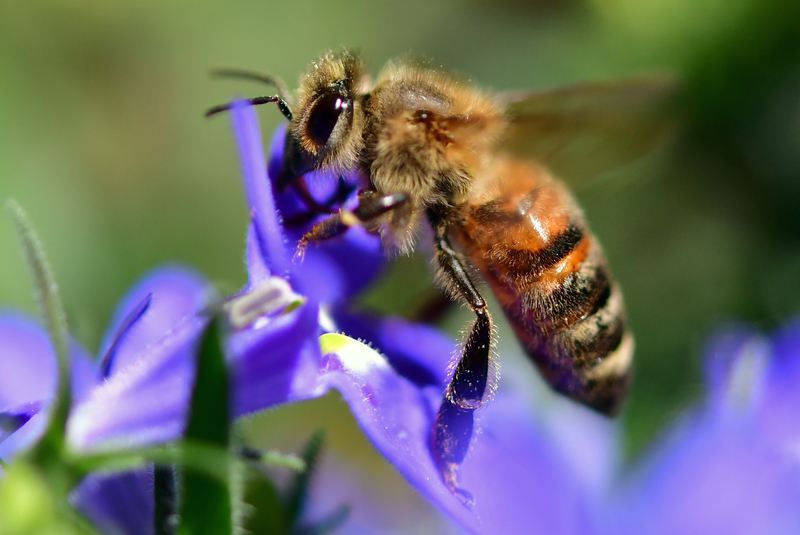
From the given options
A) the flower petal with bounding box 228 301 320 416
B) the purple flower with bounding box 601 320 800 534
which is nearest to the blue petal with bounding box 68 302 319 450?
the flower petal with bounding box 228 301 320 416

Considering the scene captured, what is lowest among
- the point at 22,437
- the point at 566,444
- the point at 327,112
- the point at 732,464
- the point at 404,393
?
the point at 566,444

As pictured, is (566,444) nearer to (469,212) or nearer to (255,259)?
(469,212)

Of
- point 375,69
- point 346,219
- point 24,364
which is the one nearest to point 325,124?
point 346,219

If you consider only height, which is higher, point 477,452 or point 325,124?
point 325,124

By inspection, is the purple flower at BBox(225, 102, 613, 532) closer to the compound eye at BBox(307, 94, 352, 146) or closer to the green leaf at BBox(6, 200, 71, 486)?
the compound eye at BBox(307, 94, 352, 146)

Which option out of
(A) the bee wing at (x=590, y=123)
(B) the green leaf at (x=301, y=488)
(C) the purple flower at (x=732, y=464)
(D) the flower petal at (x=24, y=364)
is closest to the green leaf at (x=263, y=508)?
(B) the green leaf at (x=301, y=488)

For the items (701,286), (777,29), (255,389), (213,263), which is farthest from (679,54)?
(255,389)
